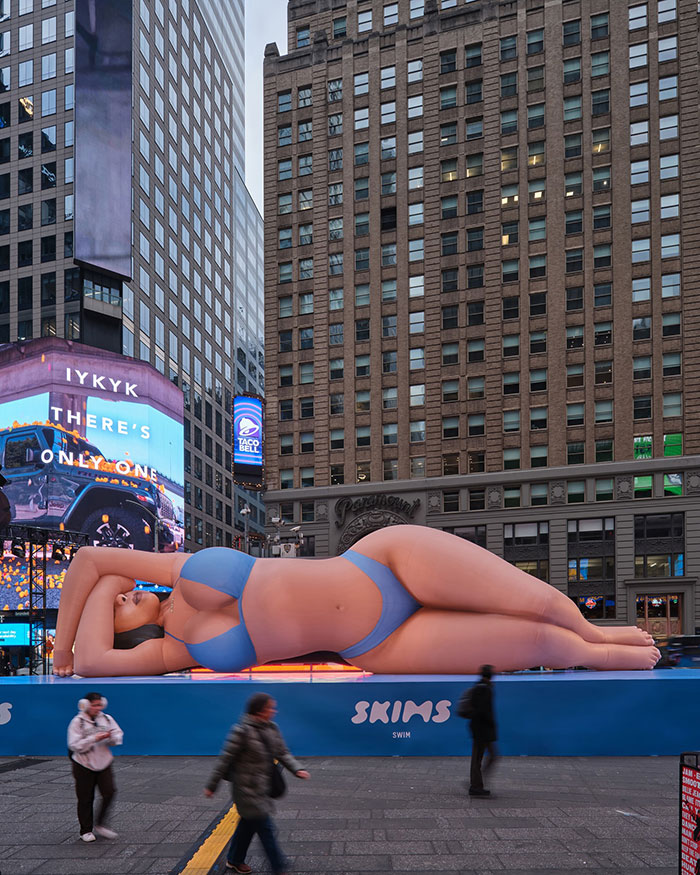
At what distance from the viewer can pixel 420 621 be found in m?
11.2

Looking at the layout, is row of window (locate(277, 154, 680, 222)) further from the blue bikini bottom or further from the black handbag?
the black handbag

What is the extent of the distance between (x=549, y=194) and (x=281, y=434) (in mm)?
24812

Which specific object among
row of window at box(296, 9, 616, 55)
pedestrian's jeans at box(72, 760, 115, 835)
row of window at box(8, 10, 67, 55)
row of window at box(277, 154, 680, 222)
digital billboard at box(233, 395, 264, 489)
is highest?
row of window at box(8, 10, 67, 55)

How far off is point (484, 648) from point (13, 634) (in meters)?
31.2

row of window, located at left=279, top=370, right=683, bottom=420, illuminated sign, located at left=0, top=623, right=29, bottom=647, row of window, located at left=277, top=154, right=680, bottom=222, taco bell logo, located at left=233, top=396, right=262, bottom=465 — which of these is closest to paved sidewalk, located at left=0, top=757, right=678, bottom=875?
illuminated sign, located at left=0, top=623, right=29, bottom=647

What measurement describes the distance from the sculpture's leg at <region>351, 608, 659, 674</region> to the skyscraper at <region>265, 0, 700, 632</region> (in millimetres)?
36866

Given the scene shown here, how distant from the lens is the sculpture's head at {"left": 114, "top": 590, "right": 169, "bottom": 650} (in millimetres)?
11719

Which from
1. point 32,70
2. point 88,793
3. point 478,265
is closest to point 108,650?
point 88,793

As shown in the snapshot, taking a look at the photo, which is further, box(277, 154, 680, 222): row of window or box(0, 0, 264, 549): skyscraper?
box(0, 0, 264, 549): skyscraper

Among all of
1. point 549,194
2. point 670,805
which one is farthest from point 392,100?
point 670,805

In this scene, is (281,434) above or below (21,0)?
below

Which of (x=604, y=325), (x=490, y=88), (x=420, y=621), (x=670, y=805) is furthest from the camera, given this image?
(x=490, y=88)

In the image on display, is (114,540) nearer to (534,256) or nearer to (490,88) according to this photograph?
(534,256)

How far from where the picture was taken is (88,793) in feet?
23.0
